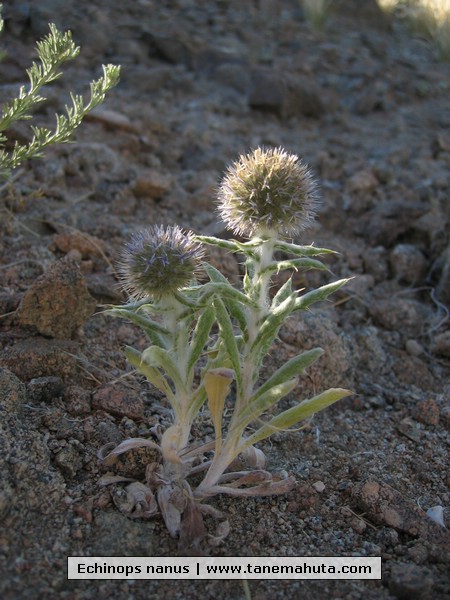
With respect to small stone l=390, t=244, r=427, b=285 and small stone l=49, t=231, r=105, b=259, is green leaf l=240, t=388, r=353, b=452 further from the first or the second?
small stone l=390, t=244, r=427, b=285

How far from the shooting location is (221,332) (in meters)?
2.54

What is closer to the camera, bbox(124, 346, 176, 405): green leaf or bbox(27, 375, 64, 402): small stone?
bbox(124, 346, 176, 405): green leaf

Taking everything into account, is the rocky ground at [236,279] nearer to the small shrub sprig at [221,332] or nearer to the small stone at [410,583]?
the small stone at [410,583]

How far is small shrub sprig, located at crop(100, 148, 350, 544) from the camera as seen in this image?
255 centimetres

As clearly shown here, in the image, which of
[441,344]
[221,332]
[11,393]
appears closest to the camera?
[221,332]

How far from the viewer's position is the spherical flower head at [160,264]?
2561 millimetres

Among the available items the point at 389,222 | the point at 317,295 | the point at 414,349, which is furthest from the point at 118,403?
the point at 389,222

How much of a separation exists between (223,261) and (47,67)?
1619 millimetres

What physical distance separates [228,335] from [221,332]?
0.12ft

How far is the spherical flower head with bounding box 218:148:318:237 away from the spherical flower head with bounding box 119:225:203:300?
231mm

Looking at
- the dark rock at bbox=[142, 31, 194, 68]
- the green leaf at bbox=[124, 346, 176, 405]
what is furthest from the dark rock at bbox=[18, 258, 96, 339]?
the dark rock at bbox=[142, 31, 194, 68]

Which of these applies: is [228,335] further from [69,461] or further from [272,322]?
[69,461]

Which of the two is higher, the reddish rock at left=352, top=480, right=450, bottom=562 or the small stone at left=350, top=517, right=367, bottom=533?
the reddish rock at left=352, top=480, right=450, bottom=562

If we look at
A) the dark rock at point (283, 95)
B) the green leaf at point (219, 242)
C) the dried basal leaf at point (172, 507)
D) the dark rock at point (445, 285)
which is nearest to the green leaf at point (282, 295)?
the green leaf at point (219, 242)
